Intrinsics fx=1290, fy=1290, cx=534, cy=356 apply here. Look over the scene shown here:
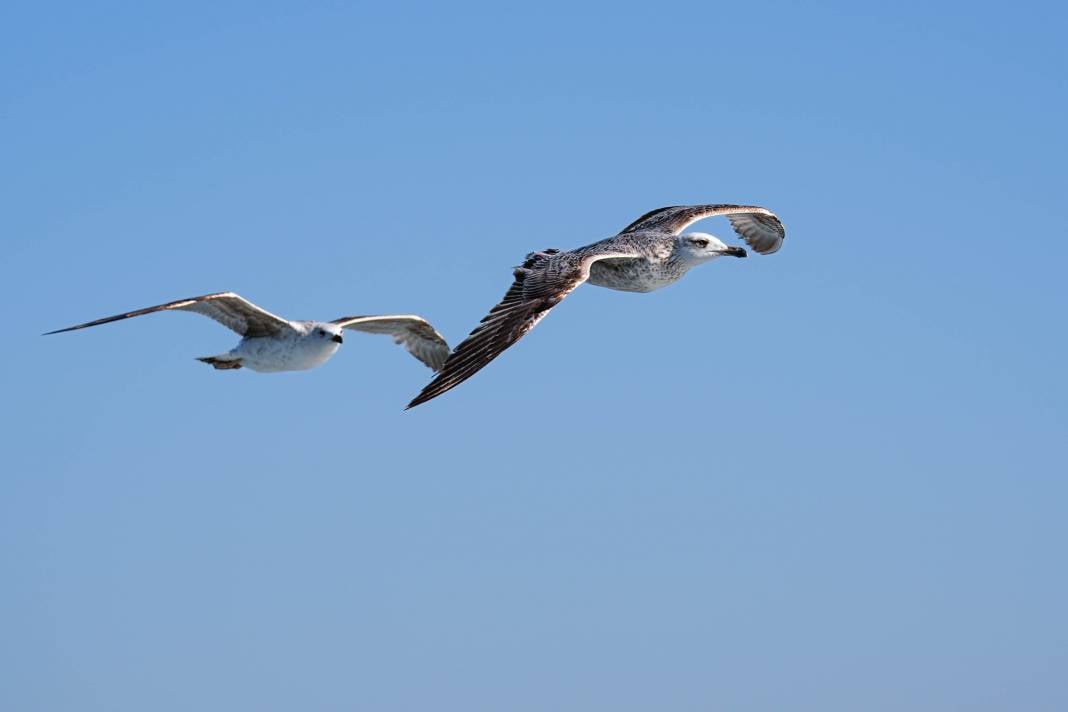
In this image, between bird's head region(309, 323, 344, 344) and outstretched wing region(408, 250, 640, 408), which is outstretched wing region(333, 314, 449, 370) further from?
outstretched wing region(408, 250, 640, 408)

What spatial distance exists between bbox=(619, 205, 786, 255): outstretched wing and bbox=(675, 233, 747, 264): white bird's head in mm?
999

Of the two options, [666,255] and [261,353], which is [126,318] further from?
[666,255]

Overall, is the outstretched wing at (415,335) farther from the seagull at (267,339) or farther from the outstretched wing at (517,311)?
the outstretched wing at (517,311)

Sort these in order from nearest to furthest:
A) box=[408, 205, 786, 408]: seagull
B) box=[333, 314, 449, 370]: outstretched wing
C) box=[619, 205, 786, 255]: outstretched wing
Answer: box=[408, 205, 786, 408]: seagull < box=[619, 205, 786, 255]: outstretched wing < box=[333, 314, 449, 370]: outstretched wing

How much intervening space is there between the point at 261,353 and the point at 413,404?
948cm

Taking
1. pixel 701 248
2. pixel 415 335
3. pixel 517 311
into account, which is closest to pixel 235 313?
pixel 415 335

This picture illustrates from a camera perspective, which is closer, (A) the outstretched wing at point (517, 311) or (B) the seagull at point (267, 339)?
(A) the outstretched wing at point (517, 311)

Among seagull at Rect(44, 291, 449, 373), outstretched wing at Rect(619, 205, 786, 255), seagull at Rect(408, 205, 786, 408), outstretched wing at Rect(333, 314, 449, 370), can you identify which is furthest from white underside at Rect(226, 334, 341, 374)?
outstretched wing at Rect(619, 205, 786, 255)

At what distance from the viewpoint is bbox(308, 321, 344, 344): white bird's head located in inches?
1038

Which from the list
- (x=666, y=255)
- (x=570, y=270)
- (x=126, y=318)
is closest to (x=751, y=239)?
(x=666, y=255)

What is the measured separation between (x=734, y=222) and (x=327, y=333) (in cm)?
1160

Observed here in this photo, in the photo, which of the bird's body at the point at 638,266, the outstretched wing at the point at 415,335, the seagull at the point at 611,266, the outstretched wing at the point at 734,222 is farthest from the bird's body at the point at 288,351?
the outstretched wing at the point at 734,222

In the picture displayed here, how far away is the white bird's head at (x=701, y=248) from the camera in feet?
85.8

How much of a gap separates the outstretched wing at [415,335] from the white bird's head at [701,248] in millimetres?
6643
